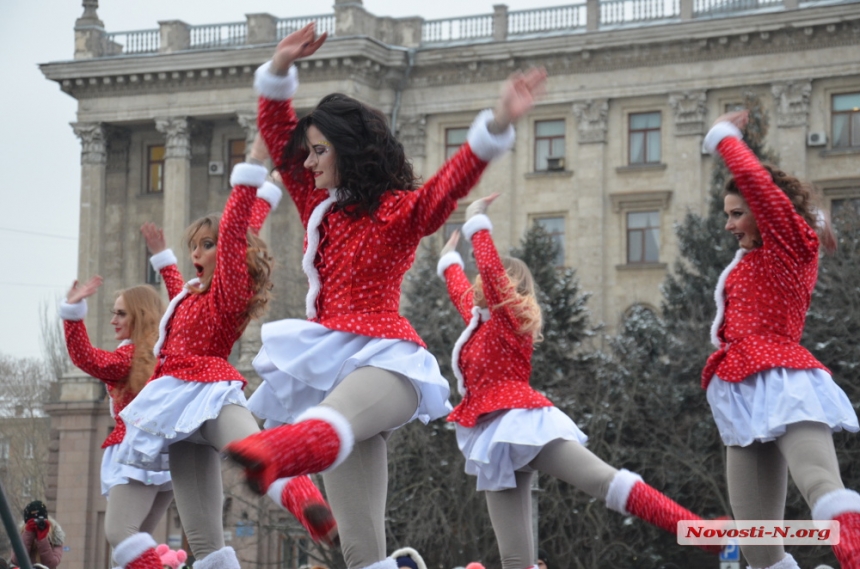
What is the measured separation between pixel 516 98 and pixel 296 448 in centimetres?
159

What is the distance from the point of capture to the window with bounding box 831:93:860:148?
44.7 meters

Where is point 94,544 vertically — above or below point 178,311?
below

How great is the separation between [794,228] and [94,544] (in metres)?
41.6

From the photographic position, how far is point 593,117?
1871 inches

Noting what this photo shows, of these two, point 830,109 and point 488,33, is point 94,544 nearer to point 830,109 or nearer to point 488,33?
point 488,33

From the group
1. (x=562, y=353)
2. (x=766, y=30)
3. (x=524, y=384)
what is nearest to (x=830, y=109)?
(x=766, y=30)

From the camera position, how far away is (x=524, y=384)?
9.41 metres

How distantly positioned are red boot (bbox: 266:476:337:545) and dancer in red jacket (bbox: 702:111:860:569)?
2149 millimetres

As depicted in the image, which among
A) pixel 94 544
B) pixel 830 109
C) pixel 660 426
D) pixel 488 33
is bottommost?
pixel 94 544

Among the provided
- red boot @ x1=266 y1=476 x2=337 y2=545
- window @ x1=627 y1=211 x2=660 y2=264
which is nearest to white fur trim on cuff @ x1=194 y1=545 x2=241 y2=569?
red boot @ x1=266 y1=476 x2=337 y2=545

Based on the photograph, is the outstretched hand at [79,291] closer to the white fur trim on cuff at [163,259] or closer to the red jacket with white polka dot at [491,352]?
the white fur trim on cuff at [163,259]

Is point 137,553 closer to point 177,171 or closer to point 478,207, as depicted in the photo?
point 478,207

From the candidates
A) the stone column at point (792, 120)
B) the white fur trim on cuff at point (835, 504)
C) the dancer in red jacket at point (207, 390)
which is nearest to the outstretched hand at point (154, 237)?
the dancer in red jacket at point (207, 390)

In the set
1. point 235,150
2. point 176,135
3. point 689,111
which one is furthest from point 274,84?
point 235,150
